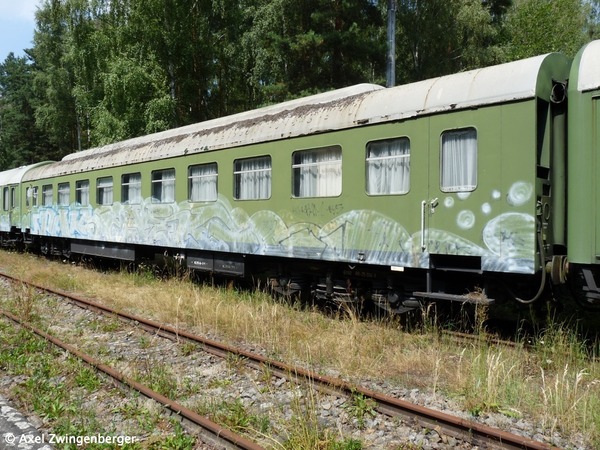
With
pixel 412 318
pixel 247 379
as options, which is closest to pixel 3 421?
pixel 247 379

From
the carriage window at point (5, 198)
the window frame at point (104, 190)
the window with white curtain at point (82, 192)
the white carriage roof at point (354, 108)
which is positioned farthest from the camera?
the carriage window at point (5, 198)

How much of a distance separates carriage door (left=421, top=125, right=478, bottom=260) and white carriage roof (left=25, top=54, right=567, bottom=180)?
346 mm

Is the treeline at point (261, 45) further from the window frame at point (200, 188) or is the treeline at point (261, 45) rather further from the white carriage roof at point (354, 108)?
the window frame at point (200, 188)

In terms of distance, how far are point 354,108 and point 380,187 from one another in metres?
1.23

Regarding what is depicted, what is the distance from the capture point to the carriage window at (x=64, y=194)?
1571cm

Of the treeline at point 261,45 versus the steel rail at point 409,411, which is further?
the treeline at point 261,45

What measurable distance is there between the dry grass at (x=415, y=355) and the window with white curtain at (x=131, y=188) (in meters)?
3.22

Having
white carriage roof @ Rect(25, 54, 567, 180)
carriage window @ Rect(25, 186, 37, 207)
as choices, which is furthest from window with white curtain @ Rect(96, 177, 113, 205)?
carriage window @ Rect(25, 186, 37, 207)

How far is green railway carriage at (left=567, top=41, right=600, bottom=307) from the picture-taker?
215 inches

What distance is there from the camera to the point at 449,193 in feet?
20.8

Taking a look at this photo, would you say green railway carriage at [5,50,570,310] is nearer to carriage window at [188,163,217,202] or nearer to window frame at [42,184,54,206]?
carriage window at [188,163,217,202]

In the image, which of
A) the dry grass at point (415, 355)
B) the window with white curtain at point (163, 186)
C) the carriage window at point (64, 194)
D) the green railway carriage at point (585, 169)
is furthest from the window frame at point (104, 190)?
the green railway carriage at point (585, 169)

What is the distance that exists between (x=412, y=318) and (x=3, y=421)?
17.6 ft

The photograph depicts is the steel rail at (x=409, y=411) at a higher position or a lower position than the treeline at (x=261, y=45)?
lower
